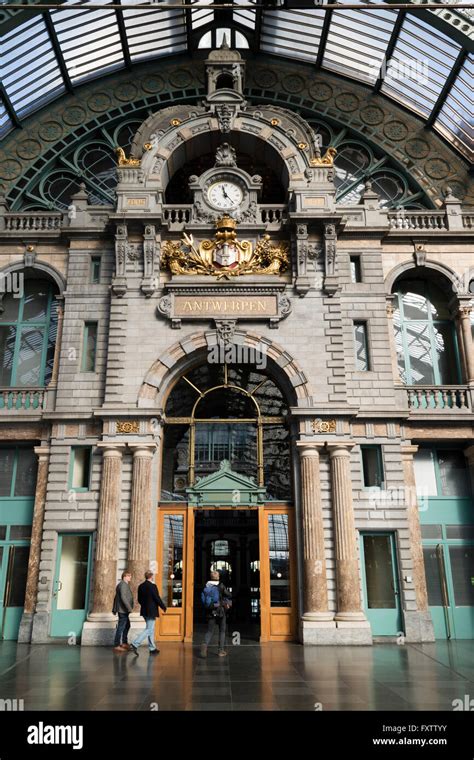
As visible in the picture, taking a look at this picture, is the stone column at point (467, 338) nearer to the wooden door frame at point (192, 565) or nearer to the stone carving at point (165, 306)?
the wooden door frame at point (192, 565)

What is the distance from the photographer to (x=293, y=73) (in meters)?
26.7

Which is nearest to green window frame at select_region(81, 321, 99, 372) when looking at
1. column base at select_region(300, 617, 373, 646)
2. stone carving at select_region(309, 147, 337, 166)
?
stone carving at select_region(309, 147, 337, 166)

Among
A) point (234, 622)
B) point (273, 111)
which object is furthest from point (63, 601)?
point (273, 111)

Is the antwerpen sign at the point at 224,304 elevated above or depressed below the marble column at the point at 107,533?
above

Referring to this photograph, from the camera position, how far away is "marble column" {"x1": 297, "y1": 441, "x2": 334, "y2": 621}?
1666 cm

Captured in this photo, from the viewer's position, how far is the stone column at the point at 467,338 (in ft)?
66.3

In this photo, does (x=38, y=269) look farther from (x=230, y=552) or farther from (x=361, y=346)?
(x=230, y=552)

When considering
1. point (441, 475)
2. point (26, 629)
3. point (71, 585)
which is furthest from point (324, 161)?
point (26, 629)

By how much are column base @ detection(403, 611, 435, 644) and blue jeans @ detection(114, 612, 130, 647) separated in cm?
788

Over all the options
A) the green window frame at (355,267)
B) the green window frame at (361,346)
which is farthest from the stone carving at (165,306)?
the green window frame at (355,267)

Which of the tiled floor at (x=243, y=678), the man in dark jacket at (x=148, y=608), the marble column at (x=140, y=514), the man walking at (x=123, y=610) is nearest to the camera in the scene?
the tiled floor at (x=243, y=678)

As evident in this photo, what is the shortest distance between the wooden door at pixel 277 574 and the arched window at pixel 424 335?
6.78m

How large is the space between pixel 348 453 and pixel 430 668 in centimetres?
665

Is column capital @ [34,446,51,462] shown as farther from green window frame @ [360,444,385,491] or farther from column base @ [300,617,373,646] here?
green window frame @ [360,444,385,491]
